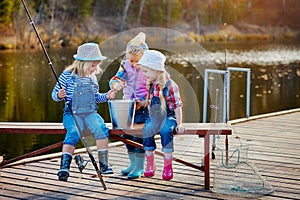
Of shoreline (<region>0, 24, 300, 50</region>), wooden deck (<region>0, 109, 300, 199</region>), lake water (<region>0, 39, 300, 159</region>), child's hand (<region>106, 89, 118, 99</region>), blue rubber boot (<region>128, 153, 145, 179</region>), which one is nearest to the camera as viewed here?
wooden deck (<region>0, 109, 300, 199</region>)

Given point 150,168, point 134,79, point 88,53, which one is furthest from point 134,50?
point 150,168

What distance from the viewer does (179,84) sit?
5.69 metres

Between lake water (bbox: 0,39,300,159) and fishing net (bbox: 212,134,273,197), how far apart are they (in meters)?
0.39

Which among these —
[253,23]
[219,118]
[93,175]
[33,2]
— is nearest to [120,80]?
[93,175]

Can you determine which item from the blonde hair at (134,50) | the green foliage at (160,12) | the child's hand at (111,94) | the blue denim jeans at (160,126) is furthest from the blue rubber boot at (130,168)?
the green foliage at (160,12)

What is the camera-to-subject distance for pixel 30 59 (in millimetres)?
23094

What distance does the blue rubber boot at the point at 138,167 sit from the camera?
4.78m

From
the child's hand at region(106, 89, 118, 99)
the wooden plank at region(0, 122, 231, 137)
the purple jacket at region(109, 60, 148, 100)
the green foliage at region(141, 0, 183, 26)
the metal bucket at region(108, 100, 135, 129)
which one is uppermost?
the green foliage at region(141, 0, 183, 26)

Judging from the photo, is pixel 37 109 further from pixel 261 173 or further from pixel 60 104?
pixel 261 173

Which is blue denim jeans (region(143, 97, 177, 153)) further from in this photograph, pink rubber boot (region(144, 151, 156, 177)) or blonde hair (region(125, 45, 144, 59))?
blonde hair (region(125, 45, 144, 59))

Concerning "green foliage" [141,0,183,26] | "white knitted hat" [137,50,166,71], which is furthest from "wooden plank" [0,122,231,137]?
"green foliage" [141,0,183,26]

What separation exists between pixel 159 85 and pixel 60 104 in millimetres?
8204

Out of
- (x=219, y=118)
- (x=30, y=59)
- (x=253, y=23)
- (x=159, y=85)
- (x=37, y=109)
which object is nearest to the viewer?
(x=159, y=85)

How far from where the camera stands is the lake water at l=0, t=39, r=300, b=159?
8.05m
